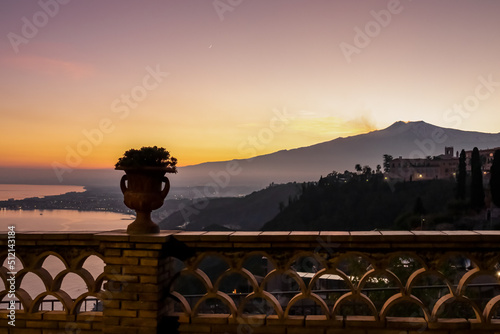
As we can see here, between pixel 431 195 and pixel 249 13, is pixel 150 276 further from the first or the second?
pixel 431 195

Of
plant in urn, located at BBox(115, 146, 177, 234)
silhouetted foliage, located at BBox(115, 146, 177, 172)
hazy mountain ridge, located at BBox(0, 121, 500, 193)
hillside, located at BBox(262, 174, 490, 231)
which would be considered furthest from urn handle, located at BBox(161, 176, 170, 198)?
hillside, located at BBox(262, 174, 490, 231)

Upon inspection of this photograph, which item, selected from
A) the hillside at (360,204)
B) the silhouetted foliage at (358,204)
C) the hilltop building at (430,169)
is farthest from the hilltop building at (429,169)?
the hillside at (360,204)

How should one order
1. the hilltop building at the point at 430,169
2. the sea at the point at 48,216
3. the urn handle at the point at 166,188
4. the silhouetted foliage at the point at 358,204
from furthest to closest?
the hilltop building at the point at 430,169 → the silhouetted foliage at the point at 358,204 → the sea at the point at 48,216 → the urn handle at the point at 166,188

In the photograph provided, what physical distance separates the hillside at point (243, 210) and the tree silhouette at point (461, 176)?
158 feet

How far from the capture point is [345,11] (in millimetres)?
9484

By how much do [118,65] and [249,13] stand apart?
3.40 meters

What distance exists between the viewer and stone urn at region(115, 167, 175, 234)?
3.43 m

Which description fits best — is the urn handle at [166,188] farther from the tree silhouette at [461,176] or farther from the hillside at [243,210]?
the hillside at [243,210]

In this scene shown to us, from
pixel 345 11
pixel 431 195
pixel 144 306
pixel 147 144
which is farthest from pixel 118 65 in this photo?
pixel 431 195

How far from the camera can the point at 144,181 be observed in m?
3.45

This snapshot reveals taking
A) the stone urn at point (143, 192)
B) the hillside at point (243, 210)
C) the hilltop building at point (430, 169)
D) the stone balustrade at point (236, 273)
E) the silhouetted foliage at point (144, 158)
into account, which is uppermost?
the hilltop building at point (430, 169)

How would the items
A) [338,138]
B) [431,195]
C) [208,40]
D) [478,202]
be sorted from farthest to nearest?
[338,138] → [431,195] → [478,202] → [208,40]

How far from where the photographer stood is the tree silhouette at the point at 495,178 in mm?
52478

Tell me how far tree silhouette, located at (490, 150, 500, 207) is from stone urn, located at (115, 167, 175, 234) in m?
57.3
